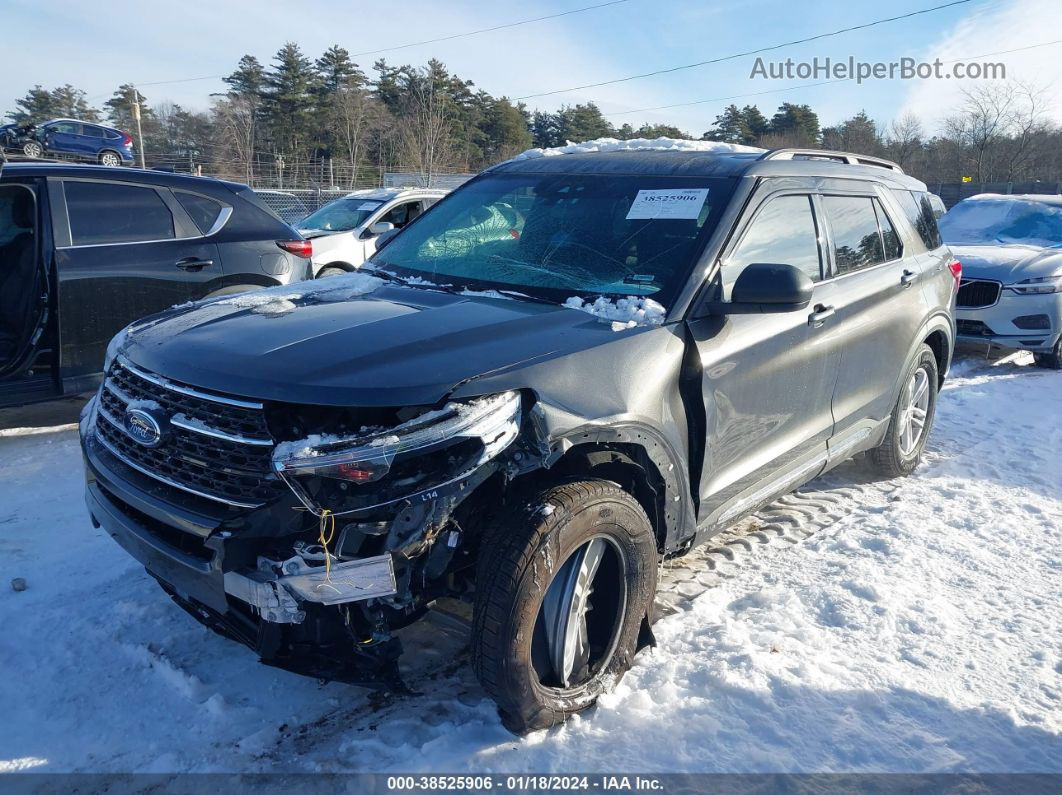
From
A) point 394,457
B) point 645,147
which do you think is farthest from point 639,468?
point 645,147

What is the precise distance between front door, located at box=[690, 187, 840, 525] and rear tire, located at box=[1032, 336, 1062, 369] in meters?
6.15

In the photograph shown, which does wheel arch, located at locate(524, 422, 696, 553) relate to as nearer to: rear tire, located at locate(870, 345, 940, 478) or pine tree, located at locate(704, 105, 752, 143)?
rear tire, located at locate(870, 345, 940, 478)

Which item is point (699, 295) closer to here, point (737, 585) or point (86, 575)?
point (737, 585)

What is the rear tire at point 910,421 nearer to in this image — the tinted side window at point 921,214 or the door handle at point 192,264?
the tinted side window at point 921,214

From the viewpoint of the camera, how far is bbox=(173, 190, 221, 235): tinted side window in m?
6.10

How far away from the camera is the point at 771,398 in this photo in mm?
3467

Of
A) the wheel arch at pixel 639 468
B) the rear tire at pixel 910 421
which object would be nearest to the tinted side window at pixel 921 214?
the rear tire at pixel 910 421

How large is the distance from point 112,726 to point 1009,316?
8.98 m

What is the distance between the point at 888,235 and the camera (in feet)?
15.4

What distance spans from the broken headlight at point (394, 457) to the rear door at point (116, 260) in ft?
12.8

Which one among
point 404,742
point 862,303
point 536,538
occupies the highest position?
point 862,303

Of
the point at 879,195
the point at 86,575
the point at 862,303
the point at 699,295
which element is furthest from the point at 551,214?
the point at 86,575

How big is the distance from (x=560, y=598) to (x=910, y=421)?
3.57m

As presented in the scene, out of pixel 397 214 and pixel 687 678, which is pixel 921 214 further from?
pixel 397 214
